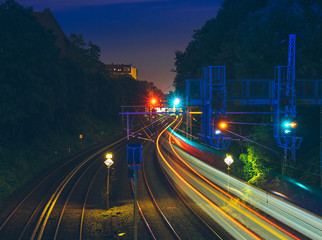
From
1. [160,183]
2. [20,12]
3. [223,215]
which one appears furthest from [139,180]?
[20,12]

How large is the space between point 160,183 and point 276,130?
33.4 ft

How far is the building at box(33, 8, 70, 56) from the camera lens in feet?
216

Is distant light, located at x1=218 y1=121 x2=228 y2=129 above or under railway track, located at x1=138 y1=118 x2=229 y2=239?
above

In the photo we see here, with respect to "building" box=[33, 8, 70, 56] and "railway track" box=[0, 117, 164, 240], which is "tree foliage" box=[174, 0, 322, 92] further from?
"building" box=[33, 8, 70, 56]

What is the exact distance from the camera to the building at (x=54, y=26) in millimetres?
65750

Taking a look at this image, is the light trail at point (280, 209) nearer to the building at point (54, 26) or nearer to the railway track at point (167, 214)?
the railway track at point (167, 214)

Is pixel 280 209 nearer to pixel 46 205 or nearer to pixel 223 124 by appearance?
pixel 223 124

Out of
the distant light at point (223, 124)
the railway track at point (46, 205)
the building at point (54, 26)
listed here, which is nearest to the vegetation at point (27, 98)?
the railway track at point (46, 205)

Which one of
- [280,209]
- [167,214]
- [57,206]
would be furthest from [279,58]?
[57,206]

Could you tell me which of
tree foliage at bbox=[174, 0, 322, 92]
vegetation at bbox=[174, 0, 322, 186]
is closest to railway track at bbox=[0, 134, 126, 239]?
vegetation at bbox=[174, 0, 322, 186]

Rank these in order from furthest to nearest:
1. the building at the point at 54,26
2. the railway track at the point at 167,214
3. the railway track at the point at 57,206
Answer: the building at the point at 54,26 → the railway track at the point at 57,206 → the railway track at the point at 167,214

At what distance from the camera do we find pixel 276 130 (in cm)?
2252

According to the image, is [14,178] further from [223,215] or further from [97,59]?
[97,59]

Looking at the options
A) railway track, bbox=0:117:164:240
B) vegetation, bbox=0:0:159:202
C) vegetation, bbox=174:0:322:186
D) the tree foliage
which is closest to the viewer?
railway track, bbox=0:117:164:240
